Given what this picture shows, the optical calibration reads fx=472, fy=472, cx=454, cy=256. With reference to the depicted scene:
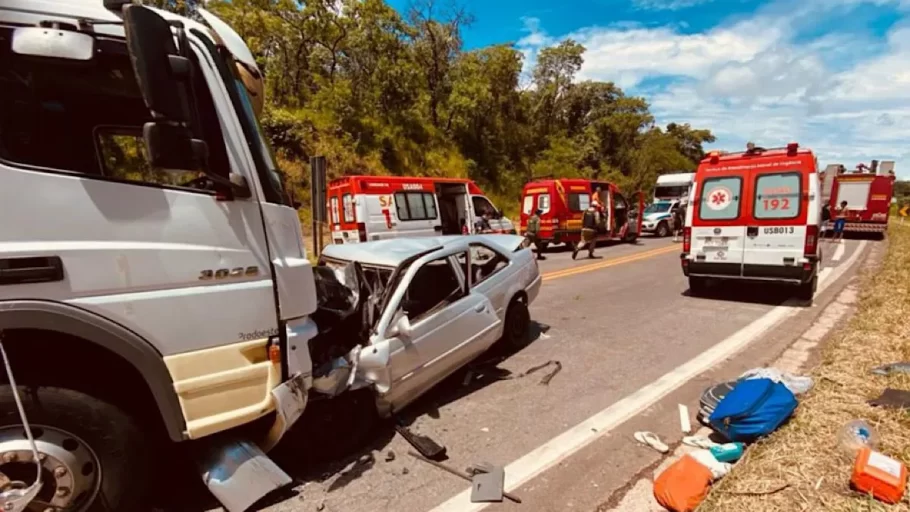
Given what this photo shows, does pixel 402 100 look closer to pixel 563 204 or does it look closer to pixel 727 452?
pixel 563 204

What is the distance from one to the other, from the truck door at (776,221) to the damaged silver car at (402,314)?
5101 millimetres

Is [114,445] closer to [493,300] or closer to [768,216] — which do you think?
[493,300]

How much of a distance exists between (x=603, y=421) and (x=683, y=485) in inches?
41.6

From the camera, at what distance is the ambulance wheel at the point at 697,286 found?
9.02 m

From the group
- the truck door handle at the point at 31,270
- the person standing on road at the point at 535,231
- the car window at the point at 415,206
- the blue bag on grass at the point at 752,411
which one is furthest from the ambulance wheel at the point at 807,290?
the truck door handle at the point at 31,270

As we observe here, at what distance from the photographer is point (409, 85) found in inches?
1002

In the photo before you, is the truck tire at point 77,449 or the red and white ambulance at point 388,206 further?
the red and white ambulance at point 388,206

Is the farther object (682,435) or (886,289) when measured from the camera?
(886,289)

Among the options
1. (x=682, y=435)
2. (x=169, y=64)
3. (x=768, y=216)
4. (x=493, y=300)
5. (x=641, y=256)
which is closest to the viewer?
(x=169, y=64)

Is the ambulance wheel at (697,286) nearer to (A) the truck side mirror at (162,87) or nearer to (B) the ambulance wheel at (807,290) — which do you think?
(B) the ambulance wheel at (807,290)

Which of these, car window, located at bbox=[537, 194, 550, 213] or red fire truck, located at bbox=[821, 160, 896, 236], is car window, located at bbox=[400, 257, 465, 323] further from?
red fire truck, located at bbox=[821, 160, 896, 236]

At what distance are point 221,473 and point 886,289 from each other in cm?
1030

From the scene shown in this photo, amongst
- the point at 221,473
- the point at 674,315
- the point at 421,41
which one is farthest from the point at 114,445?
the point at 421,41

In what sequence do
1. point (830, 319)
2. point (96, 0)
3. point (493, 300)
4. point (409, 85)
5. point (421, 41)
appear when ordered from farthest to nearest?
point (421, 41) → point (409, 85) → point (830, 319) → point (493, 300) → point (96, 0)
